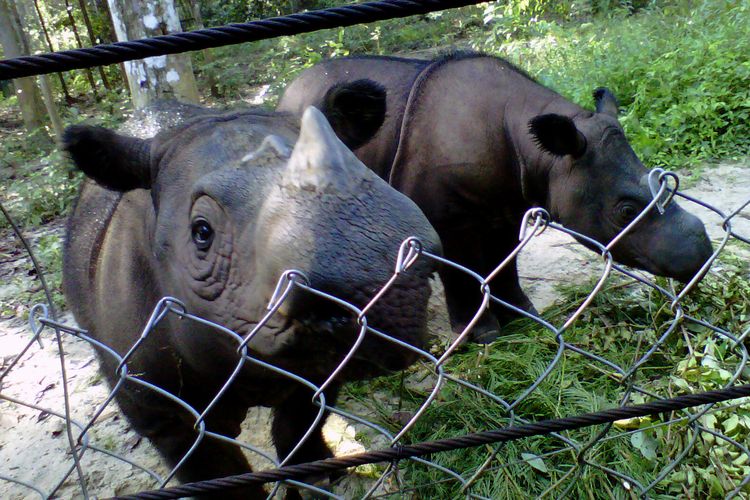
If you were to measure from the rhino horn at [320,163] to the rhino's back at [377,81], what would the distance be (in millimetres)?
2832

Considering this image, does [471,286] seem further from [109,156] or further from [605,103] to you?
[109,156]

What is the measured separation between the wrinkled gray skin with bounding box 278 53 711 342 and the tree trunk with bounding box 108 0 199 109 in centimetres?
119

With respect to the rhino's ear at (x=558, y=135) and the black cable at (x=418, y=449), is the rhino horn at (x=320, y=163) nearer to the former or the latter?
the black cable at (x=418, y=449)

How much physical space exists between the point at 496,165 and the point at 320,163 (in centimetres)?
298

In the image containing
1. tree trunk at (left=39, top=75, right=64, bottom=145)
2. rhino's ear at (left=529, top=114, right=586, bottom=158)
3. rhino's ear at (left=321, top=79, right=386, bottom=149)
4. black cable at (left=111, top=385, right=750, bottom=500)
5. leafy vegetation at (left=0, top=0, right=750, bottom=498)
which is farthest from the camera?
tree trunk at (left=39, top=75, right=64, bottom=145)

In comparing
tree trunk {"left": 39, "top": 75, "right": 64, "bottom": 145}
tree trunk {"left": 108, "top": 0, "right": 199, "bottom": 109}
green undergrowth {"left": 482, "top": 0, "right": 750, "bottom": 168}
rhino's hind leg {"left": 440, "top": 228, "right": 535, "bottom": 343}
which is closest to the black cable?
rhino's hind leg {"left": 440, "top": 228, "right": 535, "bottom": 343}

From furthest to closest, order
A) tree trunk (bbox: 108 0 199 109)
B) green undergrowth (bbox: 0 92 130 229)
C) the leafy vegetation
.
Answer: green undergrowth (bbox: 0 92 130 229), tree trunk (bbox: 108 0 199 109), the leafy vegetation

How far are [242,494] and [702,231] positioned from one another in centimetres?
307

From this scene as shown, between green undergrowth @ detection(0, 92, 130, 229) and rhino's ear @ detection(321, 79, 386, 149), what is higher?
rhino's ear @ detection(321, 79, 386, 149)

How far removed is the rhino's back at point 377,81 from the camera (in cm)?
468

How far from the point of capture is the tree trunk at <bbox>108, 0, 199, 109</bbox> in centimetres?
517

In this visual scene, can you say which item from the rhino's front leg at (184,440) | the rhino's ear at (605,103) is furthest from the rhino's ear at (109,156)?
the rhino's ear at (605,103)

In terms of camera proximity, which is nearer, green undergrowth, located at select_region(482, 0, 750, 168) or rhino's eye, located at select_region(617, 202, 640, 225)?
rhino's eye, located at select_region(617, 202, 640, 225)

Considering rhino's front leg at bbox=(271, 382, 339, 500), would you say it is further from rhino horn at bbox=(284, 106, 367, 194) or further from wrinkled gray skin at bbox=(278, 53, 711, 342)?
Result: rhino horn at bbox=(284, 106, 367, 194)
